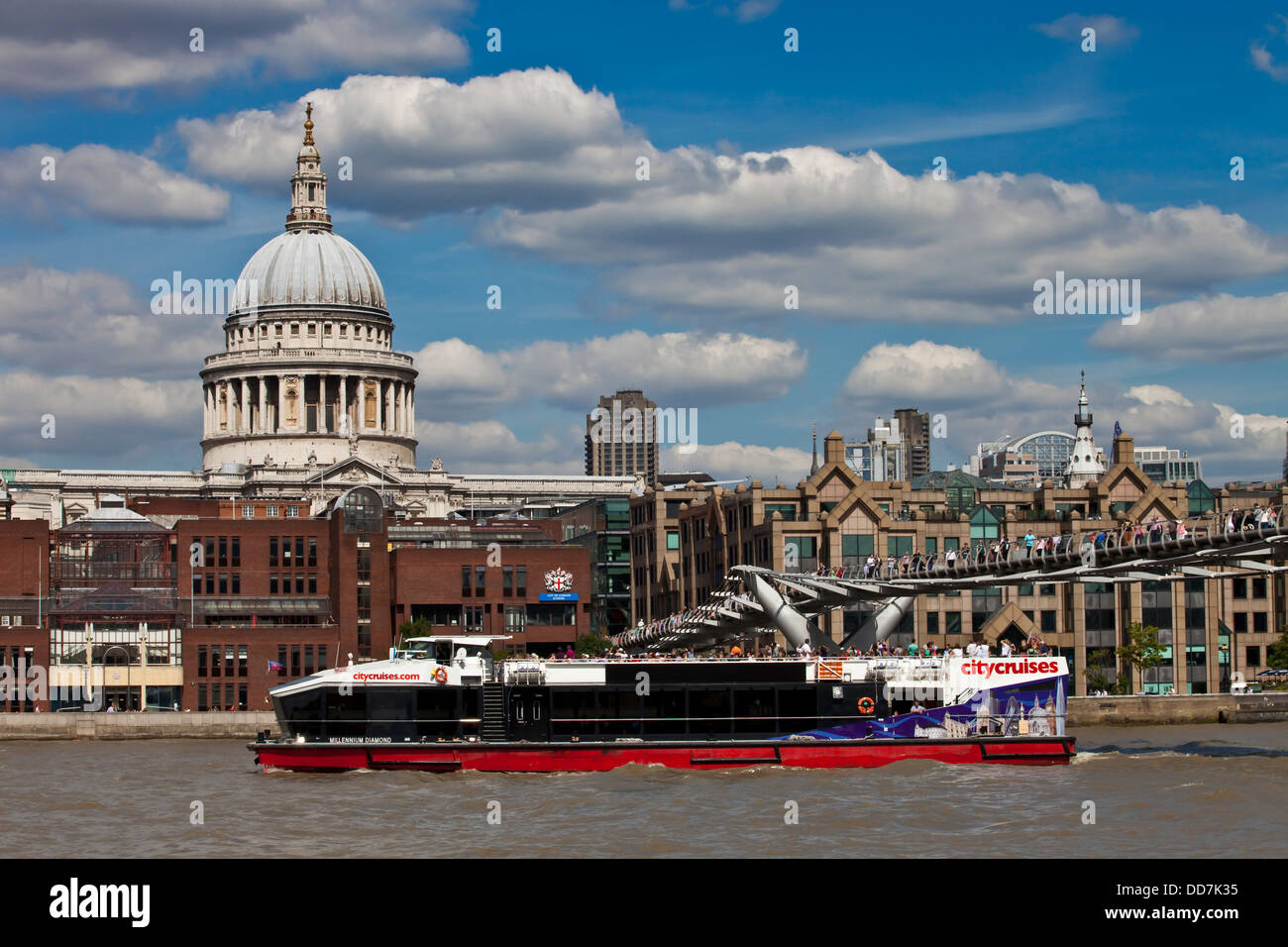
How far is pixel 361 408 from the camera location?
177 m

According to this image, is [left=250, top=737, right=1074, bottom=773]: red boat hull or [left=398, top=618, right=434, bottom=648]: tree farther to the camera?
[left=398, top=618, right=434, bottom=648]: tree

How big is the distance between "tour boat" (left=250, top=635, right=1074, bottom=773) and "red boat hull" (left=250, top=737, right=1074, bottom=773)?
0.13ft

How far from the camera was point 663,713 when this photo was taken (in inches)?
2213

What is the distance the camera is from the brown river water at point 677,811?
35812 mm

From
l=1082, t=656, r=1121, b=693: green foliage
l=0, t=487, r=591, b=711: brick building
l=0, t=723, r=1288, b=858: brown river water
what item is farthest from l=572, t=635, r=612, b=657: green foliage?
l=0, t=723, r=1288, b=858: brown river water

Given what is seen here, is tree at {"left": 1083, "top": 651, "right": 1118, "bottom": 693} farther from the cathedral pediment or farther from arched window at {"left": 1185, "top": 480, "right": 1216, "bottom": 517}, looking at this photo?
the cathedral pediment

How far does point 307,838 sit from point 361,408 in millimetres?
140988

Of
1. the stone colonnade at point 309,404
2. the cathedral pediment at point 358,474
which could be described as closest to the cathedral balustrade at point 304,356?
the stone colonnade at point 309,404

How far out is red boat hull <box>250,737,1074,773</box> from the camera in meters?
54.1

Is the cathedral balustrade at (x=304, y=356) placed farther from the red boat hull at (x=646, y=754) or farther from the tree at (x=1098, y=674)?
the red boat hull at (x=646, y=754)

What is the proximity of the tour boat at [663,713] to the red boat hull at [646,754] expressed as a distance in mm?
40
